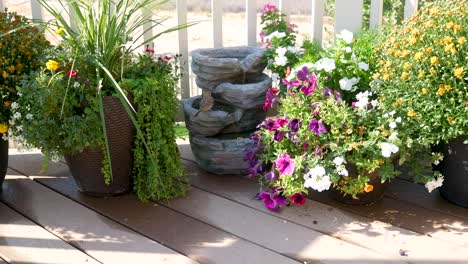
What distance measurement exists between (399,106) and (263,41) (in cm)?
107

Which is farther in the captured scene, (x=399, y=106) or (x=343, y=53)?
(x=343, y=53)

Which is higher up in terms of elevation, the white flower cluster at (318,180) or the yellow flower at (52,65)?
the yellow flower at (52,65)

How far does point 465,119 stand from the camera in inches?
78.8

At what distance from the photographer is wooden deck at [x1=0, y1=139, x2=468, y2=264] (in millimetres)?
1996

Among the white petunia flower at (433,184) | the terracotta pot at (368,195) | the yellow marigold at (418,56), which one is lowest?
the terracotta pot at (368,195)

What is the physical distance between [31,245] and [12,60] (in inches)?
30.5

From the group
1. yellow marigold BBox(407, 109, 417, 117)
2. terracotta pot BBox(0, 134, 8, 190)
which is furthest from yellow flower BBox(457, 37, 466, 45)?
terracotta pot BBox(0, 134, 8, 190)

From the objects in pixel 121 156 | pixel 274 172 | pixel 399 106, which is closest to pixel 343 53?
pixel 399 106

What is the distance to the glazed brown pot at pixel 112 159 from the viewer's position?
2297 millimetres

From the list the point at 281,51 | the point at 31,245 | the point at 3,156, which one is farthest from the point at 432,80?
the point at 3,156

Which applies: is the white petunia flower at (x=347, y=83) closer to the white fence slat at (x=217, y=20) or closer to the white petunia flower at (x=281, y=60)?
the white petunia flower at (x=281, y=60)

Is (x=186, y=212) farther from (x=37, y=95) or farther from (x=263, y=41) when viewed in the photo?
(x=263, y=41)

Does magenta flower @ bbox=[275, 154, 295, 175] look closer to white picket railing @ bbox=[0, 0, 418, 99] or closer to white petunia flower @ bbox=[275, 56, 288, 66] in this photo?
white petunia flower @ bbox=[275, 56, 288, 66]

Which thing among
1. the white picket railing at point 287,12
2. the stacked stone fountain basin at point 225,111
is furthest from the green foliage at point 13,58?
the stacked stone fountain basin at point 225,111
